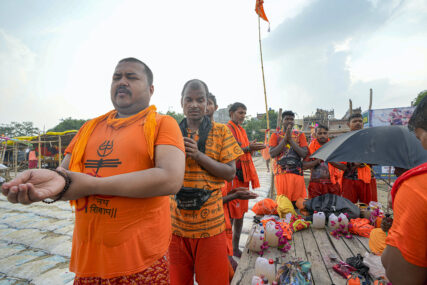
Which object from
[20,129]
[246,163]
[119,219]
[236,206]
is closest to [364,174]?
[246,163]

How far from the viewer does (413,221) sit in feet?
2.93

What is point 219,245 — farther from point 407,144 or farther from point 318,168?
point 318,168

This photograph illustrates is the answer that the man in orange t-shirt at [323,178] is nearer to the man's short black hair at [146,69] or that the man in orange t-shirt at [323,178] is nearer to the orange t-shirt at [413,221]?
the orange t-shirt at [413,221]

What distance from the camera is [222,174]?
1595 millimetres

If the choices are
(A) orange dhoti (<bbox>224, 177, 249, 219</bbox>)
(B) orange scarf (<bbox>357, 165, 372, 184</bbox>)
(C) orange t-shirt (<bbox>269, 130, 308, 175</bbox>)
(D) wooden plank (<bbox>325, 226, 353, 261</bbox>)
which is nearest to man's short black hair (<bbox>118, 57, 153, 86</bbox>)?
(A) orange dhoti (<bbox>224, 177, 249, 219</bbox>)

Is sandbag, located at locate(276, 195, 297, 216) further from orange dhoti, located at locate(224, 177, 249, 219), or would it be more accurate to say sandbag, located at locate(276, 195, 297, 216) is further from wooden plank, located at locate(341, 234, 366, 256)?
wooden plank, located at locate(341, 234, 366, 256)

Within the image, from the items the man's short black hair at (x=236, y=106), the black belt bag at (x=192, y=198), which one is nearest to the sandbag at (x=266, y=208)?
the man's short black hair at (x=236, y=106)

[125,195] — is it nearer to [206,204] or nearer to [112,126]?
[112,126]

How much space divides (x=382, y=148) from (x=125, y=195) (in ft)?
8.99

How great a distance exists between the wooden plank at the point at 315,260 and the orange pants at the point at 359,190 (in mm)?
1474

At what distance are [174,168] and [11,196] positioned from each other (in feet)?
1.85

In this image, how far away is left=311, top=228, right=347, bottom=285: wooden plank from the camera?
1.96 metres

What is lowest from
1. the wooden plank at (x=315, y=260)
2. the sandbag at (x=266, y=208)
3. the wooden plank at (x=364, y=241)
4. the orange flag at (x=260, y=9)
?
the wooden plank at (x=315, y=260)

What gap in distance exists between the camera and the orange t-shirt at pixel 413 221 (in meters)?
0.88
